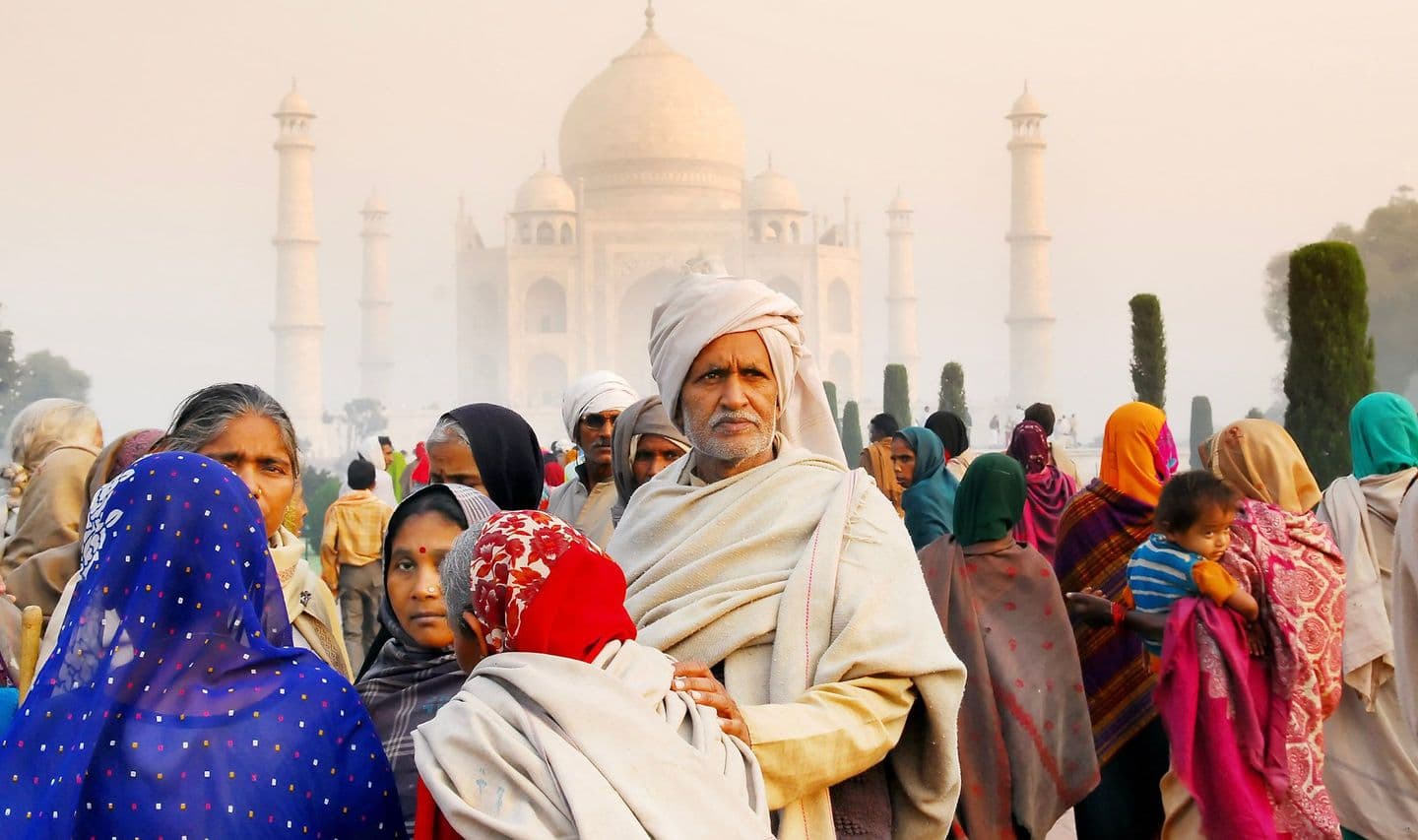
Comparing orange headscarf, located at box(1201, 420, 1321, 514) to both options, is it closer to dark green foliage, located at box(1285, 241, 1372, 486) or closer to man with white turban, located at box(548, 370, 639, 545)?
man with white turban, located at box(548, 370, 639, 545)

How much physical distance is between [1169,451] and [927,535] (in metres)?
0.81

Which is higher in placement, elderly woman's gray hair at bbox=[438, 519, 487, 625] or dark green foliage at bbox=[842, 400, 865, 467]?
elderly woman's gray hair at bbox=[438, 519, 487, 625]

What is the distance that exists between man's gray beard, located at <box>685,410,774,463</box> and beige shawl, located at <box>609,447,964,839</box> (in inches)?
1.4

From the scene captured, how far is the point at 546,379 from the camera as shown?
34.2 m

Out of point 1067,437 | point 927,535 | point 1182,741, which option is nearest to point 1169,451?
point 927,535

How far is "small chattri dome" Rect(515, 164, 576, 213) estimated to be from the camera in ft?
112

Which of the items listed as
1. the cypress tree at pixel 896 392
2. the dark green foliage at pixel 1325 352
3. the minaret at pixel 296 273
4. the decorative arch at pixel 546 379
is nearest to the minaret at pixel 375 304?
the minaret at pixel 296 273

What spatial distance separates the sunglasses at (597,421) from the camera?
348 cm

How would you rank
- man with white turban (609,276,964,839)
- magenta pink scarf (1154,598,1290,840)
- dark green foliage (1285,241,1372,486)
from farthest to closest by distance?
dark green foliage (1285,241,1372,486), magenta pink scarf (1154,598,1290,840), man with white turban (609,276,964,839)

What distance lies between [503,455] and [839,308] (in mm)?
32864

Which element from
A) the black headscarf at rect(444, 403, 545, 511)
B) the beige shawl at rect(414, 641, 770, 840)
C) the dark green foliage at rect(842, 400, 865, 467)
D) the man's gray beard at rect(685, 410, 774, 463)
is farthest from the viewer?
the dark green foliage at rect(842, 400, 865, 467)

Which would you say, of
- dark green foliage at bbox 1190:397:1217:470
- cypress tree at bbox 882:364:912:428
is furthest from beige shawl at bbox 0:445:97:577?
dark green foliage at bbox 1190:397:1217:470

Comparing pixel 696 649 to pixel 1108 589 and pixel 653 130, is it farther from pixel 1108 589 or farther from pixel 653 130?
pixel 653 130

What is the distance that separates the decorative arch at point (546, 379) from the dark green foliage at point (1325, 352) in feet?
87.5
